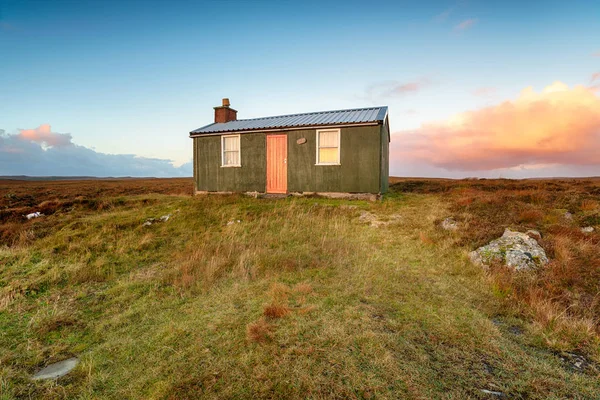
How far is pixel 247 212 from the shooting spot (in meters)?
12.3

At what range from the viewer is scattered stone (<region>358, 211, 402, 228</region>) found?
33.4 feet

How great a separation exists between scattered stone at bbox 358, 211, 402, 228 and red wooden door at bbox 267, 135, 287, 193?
538 centimetres

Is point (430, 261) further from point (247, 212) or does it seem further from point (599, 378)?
point (247, 212)

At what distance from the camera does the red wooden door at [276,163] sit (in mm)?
15469

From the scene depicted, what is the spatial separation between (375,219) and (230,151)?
9310 millimetres

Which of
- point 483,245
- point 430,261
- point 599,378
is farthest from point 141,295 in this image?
point 483,245

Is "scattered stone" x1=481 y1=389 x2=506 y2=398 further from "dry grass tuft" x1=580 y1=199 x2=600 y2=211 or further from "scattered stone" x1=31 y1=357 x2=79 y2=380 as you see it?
"dry grass tuft" x1=580 y1=199 x2=600 y2=211

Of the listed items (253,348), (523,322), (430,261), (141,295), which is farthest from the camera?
(430,261)

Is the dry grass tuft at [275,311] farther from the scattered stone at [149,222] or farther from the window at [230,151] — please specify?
the window at [230,151]

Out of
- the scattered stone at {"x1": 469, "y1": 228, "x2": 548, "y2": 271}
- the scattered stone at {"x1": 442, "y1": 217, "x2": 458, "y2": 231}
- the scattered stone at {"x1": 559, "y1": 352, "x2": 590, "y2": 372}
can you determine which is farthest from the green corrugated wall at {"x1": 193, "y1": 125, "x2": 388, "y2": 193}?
the scattered stone at {"x1": 559, "y1": 352, "x2": 590, "y2": 372}

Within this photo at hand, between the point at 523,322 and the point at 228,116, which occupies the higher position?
the point at 228,116

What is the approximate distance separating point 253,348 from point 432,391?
75.3 inches

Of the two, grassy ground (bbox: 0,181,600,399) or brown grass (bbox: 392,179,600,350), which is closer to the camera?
grassy ground (bbox: 0,181,600,399)

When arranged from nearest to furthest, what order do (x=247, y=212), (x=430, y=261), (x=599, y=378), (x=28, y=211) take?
(x=599, y=378), (x=430, y=261), (x=247, y=212), (x=28, y=211)
